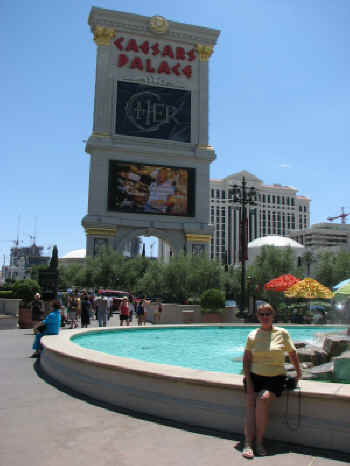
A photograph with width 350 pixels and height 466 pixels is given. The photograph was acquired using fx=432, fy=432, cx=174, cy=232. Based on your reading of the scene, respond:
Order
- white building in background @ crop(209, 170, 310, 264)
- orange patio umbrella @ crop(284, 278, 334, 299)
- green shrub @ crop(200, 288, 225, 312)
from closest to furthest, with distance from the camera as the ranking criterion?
1. green shrub @ crop(200, 288, 225, 312)
2. orange patio umbrella @ crop(284, 278, 334, 299)
3. white building in background @ crop(209, 170, 310, 264)

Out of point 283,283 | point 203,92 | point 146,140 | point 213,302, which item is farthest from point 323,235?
point 213,302

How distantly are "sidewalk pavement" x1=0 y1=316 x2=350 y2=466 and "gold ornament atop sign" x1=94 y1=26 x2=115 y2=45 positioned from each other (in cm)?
5444

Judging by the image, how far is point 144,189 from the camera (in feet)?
168

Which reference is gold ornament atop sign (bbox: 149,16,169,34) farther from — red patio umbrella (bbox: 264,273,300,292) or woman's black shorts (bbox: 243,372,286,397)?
woman's black shorts (bbox: 243,372,286,397)

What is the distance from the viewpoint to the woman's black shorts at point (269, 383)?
4516 mm

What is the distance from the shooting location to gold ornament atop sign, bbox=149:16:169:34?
180ft

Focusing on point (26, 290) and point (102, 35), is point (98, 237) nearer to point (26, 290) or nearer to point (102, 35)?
point (102, 35)

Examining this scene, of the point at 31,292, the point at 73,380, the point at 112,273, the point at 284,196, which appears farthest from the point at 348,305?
the point at 284,196

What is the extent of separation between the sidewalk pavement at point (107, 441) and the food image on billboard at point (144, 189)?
45.2 m

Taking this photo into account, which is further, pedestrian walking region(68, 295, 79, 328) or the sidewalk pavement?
pedestrian walking region(68, 295, 79, 328)

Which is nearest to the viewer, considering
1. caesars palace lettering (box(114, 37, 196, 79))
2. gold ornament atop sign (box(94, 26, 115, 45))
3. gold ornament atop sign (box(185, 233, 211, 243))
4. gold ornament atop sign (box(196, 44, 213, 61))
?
gold ornament atop sign (box(185, 233, 211, 243))

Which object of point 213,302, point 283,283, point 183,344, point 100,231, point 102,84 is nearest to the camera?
point 183,344

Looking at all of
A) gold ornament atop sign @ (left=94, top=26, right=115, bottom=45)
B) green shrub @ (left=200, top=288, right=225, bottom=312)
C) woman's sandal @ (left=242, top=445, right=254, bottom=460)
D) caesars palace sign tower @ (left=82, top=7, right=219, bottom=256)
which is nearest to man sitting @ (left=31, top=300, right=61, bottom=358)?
woman's sandal @ (left=242, top=445, right=254, bottom=460)

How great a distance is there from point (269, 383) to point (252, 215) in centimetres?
13970
